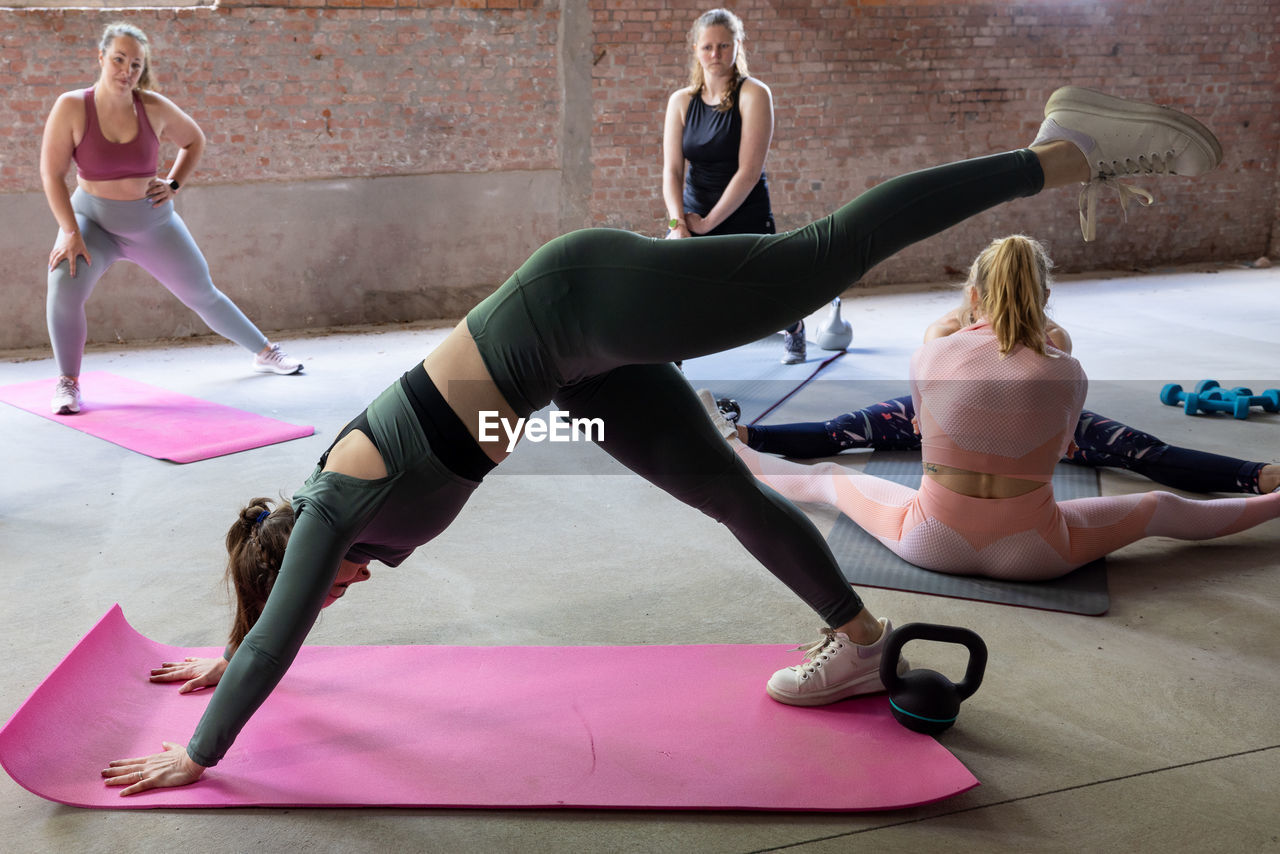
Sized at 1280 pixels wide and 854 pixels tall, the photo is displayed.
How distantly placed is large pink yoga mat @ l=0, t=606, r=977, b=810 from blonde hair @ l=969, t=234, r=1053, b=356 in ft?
3.14

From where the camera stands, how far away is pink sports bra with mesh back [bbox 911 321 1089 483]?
8.45 feet

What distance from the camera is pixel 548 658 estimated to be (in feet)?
8.06

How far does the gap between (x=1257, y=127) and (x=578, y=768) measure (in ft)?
28.0

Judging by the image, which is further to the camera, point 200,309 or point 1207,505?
point 200,309

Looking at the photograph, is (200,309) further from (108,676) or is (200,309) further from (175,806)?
(175,806)

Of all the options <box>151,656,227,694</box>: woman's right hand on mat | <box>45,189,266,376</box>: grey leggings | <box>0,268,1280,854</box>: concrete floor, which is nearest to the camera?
<box>0,268,1280,854</box>: concrete floor

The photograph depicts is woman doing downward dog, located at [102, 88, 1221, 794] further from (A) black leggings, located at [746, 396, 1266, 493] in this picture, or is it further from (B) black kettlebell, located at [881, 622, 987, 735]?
(A) black leggings, located at [746, 396, 1266, 493]

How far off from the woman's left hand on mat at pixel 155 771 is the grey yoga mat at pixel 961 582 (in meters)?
1.63

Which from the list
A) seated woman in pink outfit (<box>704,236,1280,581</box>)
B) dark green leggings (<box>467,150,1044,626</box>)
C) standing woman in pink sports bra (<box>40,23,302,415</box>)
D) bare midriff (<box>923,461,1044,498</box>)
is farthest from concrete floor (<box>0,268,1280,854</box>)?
dark green leggings (<box>467,150,1044,626</box>)

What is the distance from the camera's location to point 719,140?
15.0 feet

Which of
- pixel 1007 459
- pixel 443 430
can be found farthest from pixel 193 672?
pixel 1007 459

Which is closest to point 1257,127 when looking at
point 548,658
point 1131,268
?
point 1131,268

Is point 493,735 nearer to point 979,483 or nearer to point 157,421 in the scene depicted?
point 979,483

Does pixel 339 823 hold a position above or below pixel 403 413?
below
